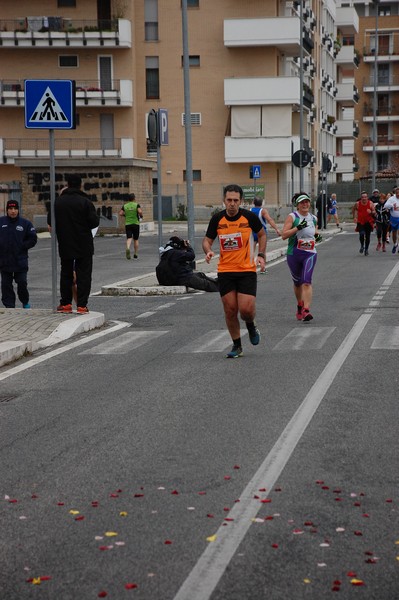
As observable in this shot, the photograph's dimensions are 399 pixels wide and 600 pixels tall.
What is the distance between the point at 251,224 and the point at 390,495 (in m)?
6.49

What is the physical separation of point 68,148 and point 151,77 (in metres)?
9.23

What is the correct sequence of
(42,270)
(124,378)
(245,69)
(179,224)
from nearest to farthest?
(124,378), (42,270), (179,224), (245,69)

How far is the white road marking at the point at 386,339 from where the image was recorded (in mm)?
12812

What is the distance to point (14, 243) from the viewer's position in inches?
684

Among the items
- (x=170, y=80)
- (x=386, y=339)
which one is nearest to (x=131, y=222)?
(x=386, y=339)

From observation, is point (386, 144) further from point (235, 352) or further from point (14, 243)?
point (235, 352)

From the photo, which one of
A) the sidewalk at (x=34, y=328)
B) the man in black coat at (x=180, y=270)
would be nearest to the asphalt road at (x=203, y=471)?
the sidewalk at (x=34, y=328)

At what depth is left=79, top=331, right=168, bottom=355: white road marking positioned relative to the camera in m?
13.2

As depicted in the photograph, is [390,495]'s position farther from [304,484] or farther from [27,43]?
[27,43]

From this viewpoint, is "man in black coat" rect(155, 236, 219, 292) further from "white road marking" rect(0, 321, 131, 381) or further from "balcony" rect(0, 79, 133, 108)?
"balcony" rect(0, 79, 133, 108)

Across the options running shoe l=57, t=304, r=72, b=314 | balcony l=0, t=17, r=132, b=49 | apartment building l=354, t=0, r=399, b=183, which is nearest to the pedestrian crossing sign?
running shoe l=57, t=304, r=72, b=314

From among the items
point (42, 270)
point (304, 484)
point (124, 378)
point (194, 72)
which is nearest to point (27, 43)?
point (194, 72)

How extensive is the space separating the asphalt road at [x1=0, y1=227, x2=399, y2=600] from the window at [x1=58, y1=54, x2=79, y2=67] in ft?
174

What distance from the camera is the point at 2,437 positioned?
325 inches
